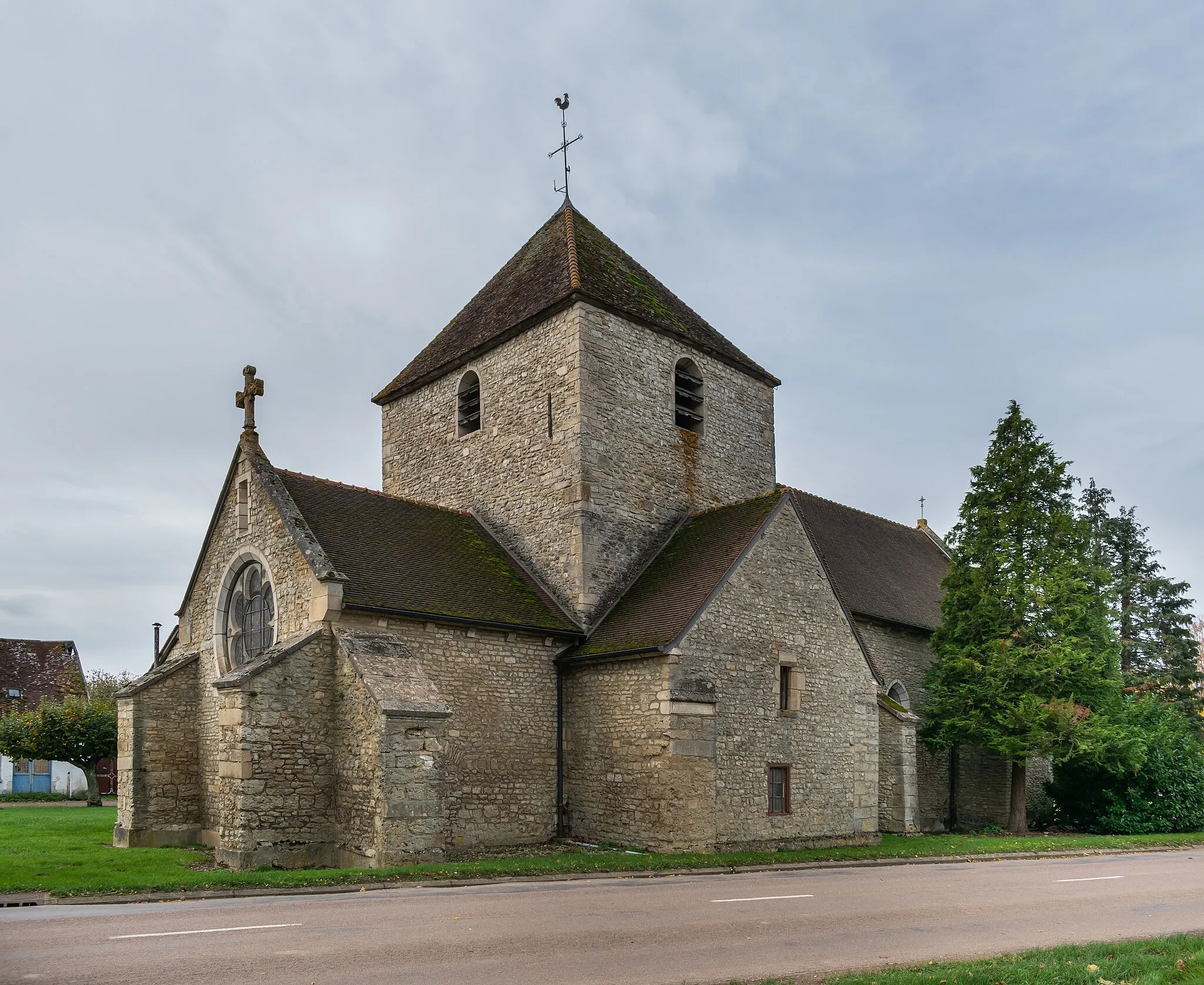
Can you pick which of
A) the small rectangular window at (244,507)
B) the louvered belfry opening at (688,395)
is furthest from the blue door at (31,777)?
the louvered belfry opening at (688,395)

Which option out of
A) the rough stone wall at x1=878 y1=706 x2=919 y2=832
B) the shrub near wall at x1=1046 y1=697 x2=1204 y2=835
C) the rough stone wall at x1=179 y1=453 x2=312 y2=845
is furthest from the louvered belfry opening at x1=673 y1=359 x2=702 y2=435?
the shrub near wall at x1=1046 y1=697 x2=1204 y2=835

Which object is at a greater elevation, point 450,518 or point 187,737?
point 450,518

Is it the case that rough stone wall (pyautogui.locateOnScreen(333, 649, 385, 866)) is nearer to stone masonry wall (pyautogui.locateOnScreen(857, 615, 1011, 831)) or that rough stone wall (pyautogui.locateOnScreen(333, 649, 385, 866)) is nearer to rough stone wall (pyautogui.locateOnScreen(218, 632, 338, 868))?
rough stone wall (pyautogui.locateOnScreen(218, 632, 338, 868))

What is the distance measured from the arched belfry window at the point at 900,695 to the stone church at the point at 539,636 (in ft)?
3.89

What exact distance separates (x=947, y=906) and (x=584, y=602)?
1046cm

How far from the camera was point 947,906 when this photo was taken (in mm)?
12203

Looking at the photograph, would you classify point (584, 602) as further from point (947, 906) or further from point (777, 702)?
point (947, 906)

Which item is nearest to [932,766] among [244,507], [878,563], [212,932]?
[878,563]

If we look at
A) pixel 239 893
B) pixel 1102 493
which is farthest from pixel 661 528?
pixel 1102 493

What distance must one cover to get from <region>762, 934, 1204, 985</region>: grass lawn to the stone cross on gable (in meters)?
16.4

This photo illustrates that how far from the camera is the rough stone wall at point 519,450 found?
22141 millimetres

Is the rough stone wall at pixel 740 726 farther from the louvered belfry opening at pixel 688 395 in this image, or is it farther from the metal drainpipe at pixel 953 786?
the metal drainpipe at pixel 953 786

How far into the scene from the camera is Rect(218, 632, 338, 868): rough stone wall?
16.1 meters

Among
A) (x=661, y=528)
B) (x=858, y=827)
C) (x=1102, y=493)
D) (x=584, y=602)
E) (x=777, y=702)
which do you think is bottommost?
(x=858, y=827)
